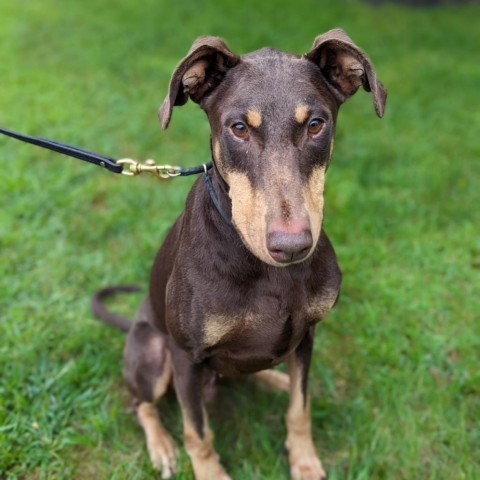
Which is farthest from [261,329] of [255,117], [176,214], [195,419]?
[176,214]

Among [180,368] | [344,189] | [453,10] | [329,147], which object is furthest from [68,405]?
[453,10]

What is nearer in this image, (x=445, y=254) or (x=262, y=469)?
(x=262, y=469)

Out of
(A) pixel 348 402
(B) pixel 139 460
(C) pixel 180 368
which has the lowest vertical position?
(B) pixel 139 460

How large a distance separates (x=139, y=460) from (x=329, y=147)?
1.93 metres

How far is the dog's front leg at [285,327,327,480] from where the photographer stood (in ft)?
9.33

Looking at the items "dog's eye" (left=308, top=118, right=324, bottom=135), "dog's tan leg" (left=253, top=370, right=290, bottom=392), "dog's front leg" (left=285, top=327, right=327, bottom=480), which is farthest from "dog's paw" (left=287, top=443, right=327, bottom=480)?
"dog's eye" (left=308, top=118, right=324, bottom=135)

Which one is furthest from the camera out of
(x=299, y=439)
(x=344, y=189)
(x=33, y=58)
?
(x=33, y=58)

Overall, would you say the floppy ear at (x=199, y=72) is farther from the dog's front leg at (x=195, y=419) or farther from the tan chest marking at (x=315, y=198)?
the dog's front leg at (x=195, y=419)

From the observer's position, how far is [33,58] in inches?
298

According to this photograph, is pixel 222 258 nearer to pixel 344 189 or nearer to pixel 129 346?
pixel 129 346

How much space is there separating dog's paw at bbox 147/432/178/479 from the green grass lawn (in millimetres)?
52

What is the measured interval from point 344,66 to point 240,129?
536mm

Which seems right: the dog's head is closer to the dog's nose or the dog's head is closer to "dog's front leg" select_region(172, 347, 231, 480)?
the dog's nose

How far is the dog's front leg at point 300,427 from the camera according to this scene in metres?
2.84
